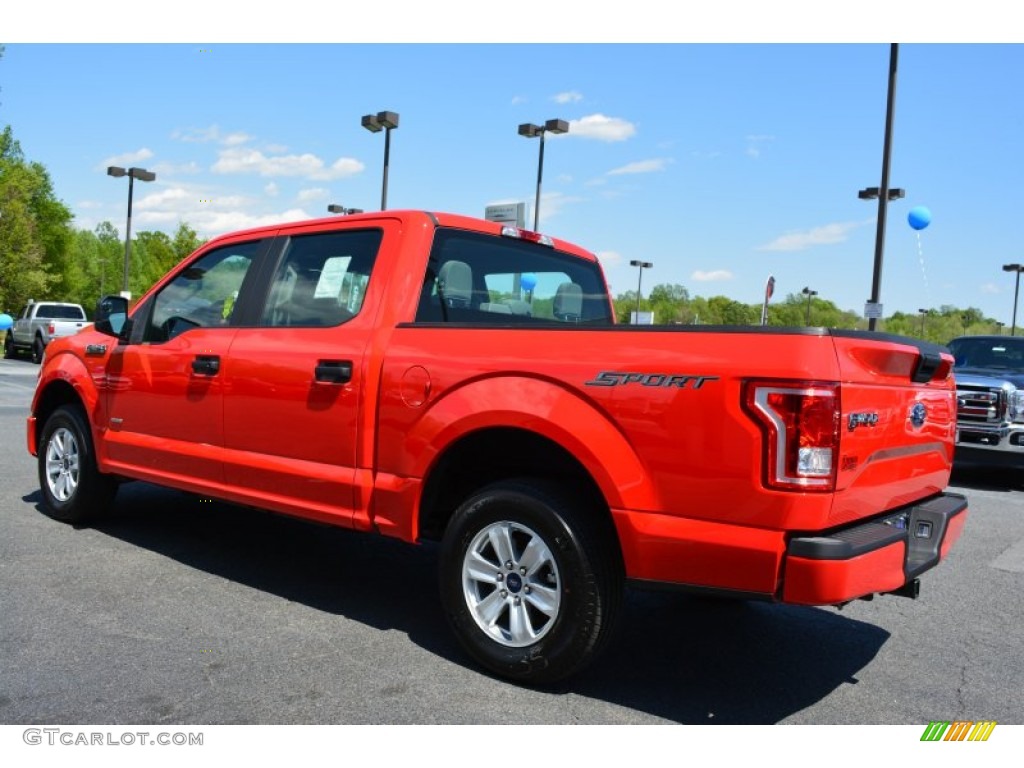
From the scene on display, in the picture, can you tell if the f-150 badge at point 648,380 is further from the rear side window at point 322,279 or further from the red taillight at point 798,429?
the rear side window at point 322,279

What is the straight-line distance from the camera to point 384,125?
23.9m

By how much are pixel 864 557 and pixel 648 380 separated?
92 cm

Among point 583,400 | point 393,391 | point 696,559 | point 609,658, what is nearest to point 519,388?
point 583,400

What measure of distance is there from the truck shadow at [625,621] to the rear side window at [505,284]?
1531 millimetres

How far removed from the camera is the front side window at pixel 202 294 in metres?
4.88

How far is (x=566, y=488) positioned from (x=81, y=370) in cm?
375

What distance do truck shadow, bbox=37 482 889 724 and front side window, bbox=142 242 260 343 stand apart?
4.49ft

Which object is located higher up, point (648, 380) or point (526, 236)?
point (526, 236)

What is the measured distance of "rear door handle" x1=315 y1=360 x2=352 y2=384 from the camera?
13.1 feet

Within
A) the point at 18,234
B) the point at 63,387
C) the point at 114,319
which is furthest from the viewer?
the point at 18,234

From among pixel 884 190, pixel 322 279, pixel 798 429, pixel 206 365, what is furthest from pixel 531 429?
pixel 884 190

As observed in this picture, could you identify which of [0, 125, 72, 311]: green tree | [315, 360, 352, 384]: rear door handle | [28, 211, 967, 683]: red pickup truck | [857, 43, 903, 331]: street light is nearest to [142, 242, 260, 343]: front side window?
[28, 211, 967, 683]: red pickup truck
